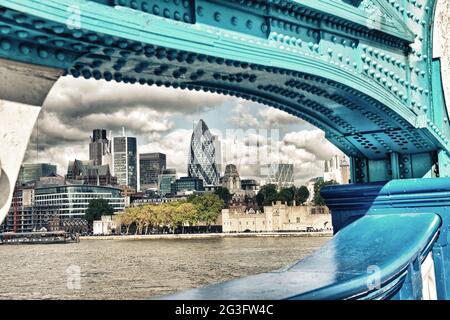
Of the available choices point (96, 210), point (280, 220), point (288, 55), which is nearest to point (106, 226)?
point (96, 210)

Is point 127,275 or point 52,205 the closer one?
point 127,275

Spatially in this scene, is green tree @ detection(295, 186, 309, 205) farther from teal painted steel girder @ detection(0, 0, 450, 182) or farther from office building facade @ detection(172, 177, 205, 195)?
teal painted steel girder @ detection(0, 0, 450, 182)

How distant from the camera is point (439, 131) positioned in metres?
6.86

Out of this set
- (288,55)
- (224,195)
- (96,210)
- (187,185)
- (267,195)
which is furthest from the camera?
(187,185)

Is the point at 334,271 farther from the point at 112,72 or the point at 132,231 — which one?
the point at 132,231

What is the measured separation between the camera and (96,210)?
108 m

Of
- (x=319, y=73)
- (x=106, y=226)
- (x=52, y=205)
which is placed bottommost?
(x=106, y=226)

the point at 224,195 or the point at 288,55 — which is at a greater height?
the point at 224,195

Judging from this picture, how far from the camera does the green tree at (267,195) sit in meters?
96.9

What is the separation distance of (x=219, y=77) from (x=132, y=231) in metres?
99.2

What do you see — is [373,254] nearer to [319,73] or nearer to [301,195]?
[319,73]

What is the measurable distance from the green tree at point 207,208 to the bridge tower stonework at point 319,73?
83708mm

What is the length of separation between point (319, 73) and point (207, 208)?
87351 millimetres
